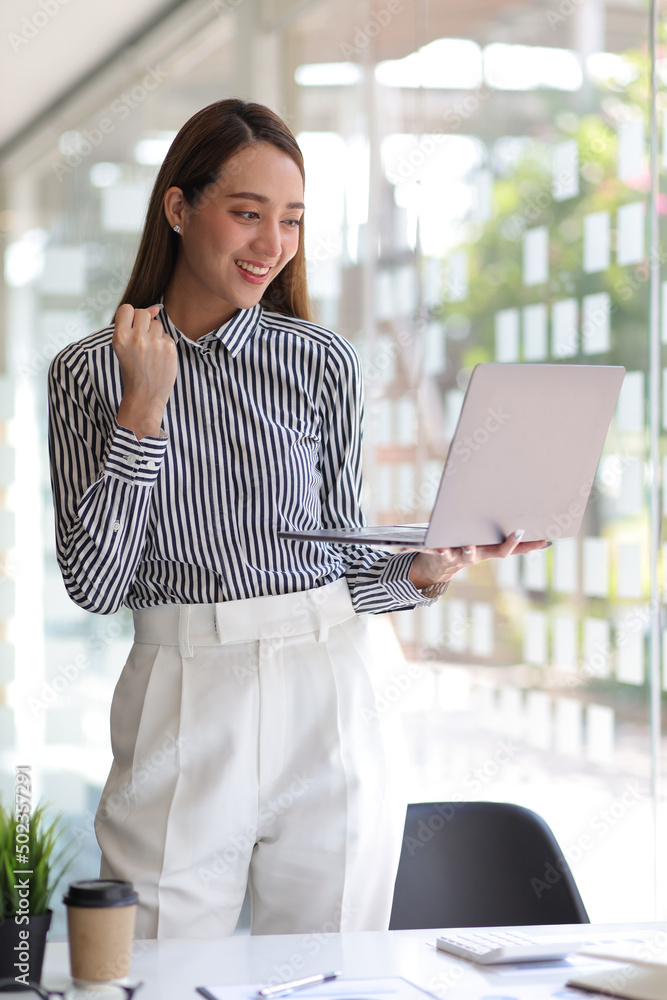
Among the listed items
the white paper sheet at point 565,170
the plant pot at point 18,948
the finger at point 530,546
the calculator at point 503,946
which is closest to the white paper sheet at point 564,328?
the white paper sheet at point 565,170

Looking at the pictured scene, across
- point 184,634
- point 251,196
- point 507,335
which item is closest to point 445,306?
point 507,335

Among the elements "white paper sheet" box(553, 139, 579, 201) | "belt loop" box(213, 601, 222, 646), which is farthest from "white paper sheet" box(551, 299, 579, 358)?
"belt loop" box(213, 601, 222, 646)

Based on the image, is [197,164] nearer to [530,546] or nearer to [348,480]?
[348,480]

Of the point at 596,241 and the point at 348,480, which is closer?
the point at 348,480

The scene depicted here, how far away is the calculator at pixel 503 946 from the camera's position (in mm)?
1212

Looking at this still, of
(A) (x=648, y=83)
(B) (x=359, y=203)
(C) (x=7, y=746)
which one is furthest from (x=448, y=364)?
(C) (x=7, y=746)

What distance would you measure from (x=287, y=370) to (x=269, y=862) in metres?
0.69

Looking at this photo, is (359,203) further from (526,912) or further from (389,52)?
(526,912)

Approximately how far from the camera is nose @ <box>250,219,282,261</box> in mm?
1592

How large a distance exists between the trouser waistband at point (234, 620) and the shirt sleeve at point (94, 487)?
0.06 meters

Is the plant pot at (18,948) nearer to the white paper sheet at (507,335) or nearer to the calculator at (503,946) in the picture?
the calculator at (503,946)

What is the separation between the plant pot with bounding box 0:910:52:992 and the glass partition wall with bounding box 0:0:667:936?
2159mm

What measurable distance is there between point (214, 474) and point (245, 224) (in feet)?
1.14

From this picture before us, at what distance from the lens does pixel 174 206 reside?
165 centimetres
